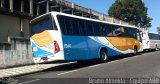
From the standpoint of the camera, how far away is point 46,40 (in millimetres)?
17562

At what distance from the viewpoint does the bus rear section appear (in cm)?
1709

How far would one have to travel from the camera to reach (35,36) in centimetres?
1842

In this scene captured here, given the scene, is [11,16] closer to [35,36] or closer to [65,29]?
[35,36]

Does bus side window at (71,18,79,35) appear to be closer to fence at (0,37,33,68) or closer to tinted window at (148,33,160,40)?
fence at (0,37,33,68)

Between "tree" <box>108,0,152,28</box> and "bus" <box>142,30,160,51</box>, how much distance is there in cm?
3873

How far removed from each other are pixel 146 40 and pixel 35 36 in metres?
22.5

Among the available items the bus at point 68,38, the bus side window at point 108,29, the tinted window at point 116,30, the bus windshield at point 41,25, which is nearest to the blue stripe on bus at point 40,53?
the bus at point 68,38

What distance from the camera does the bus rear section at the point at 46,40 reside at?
56.1ft

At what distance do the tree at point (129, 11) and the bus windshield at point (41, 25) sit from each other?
66.2 m

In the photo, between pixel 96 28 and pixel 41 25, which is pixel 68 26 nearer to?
pixel 41 25

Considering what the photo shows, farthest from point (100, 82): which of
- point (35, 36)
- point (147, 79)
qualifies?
point (35, 36)

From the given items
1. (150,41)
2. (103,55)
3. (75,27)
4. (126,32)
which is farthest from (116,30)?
(150,41)

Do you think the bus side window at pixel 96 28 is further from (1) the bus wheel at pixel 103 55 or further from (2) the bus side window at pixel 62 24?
(2) the bus side window at pixel 62 24

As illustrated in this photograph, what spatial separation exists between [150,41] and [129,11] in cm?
4555
